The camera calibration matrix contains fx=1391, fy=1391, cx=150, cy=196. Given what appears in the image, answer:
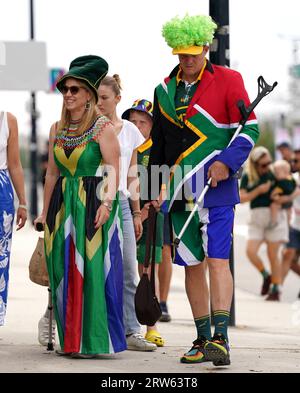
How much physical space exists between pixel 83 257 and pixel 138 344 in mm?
1059

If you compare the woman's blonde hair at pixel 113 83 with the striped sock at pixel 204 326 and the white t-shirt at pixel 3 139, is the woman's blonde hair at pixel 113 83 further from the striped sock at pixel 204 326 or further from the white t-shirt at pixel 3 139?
the striped sock at pixel 204 326

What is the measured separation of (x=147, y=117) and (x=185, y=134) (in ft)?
6.34

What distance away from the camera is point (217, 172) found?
8.12 m

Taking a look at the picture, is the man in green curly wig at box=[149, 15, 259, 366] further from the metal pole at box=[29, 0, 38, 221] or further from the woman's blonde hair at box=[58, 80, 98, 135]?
the metal pole at box=[29, 0, 38, 221]

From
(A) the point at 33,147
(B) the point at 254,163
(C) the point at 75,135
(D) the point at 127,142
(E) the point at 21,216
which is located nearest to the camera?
(C) the point at 75,135

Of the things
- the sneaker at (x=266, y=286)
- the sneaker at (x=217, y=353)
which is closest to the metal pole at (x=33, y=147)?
the sneaker at (x=266, y=286)

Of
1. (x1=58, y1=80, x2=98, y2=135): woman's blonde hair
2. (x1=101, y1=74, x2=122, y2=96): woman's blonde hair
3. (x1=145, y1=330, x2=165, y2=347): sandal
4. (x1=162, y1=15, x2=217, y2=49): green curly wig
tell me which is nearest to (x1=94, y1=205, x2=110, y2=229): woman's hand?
(x1=58, y1=80, x2=98, y2=135): woman's blonde hair

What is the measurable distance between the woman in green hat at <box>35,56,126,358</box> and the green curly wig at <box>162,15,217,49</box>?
55cm

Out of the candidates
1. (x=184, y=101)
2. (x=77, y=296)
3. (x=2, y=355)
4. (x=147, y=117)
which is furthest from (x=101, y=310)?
(x=147, y=117)

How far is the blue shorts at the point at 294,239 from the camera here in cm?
1650

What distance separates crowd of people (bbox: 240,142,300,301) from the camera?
16578 mm

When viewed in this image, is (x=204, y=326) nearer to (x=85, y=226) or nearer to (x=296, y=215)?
(x=85, y=226)

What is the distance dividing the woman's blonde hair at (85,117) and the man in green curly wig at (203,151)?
1.50ft

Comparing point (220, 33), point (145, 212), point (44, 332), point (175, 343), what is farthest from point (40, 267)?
point (220, 33)
